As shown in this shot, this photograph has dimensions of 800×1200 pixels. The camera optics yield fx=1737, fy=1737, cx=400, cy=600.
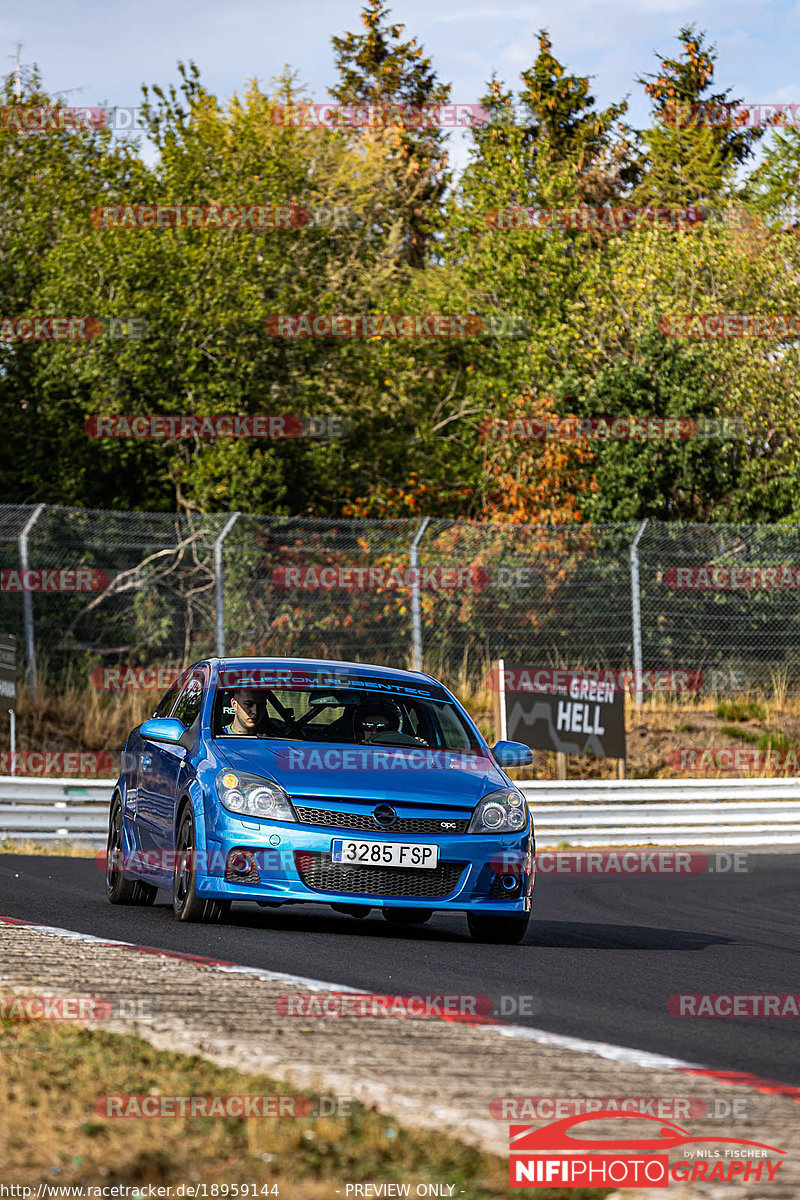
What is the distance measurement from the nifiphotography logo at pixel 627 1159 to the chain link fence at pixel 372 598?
18.9 meters

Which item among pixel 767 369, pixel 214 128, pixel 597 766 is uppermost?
pixel 214 128

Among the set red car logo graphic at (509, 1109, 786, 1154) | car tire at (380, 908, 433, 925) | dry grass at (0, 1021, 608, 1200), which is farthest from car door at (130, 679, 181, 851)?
→ red car logo graphic at (509, 1109, 786, 1154)

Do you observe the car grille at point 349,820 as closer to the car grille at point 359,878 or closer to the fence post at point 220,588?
the car grille at point 359,878

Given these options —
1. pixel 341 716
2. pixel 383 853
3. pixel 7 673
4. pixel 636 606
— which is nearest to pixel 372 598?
pixel 636 606

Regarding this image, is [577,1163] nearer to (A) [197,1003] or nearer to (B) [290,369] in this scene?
(A) [197,1003]

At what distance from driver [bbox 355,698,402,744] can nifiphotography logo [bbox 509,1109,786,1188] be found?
5.87m

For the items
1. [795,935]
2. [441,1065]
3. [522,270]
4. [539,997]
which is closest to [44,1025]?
[441,1065]

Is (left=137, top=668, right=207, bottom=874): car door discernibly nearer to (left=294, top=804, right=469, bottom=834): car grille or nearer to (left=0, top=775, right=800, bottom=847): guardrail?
(left=294, top=804, right=469, bottom=834): car grille

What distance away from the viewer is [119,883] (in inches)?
434

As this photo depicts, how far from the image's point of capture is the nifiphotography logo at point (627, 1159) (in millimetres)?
3889

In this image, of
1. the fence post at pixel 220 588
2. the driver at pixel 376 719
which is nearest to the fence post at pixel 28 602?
the fence post at pixel 220 588

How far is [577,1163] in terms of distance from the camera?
400 centimetres

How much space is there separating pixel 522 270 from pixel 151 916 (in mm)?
30746

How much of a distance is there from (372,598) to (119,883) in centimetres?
1309
